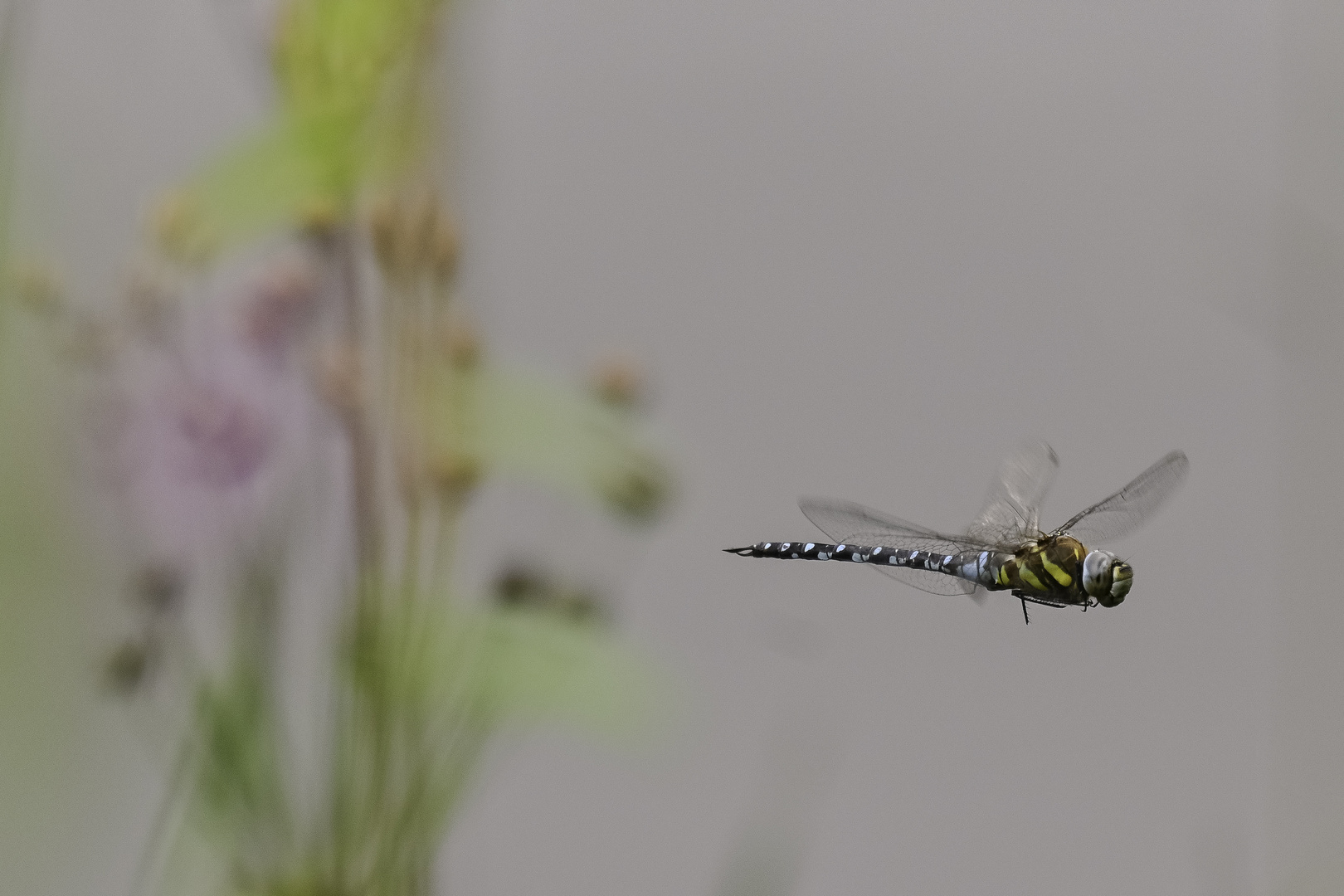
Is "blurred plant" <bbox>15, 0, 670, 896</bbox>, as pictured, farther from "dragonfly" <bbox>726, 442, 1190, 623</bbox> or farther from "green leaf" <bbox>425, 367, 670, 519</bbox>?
"dragonfly" <bbox>726, 442, 1190, 623</bbox>

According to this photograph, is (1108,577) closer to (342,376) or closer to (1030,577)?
(1030,577)

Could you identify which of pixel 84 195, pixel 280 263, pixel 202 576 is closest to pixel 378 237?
pixel 280 263

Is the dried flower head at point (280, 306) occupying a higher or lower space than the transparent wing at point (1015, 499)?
lower

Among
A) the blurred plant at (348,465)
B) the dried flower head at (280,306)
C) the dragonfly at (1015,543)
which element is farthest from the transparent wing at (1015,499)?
the dried flower head at (280,306)

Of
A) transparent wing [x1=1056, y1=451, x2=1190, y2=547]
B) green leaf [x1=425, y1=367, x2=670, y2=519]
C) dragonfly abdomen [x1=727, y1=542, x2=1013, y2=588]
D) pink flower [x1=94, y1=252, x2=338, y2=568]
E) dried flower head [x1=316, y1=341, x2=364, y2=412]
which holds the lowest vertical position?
pink flower [x1=94, y1=252, x2=338, y2=568]

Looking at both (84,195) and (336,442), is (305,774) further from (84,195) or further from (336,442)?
(84,195)

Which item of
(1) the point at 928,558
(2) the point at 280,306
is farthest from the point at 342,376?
(1) the point at 928,558

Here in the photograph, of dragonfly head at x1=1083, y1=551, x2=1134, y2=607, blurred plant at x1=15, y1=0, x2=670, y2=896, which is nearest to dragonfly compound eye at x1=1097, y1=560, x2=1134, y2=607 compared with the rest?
dragonfly head at x1=1083, y1=551, x2=1134, y2=607

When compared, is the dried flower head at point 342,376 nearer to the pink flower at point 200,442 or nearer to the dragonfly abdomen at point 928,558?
the pink flower at point 200,442
